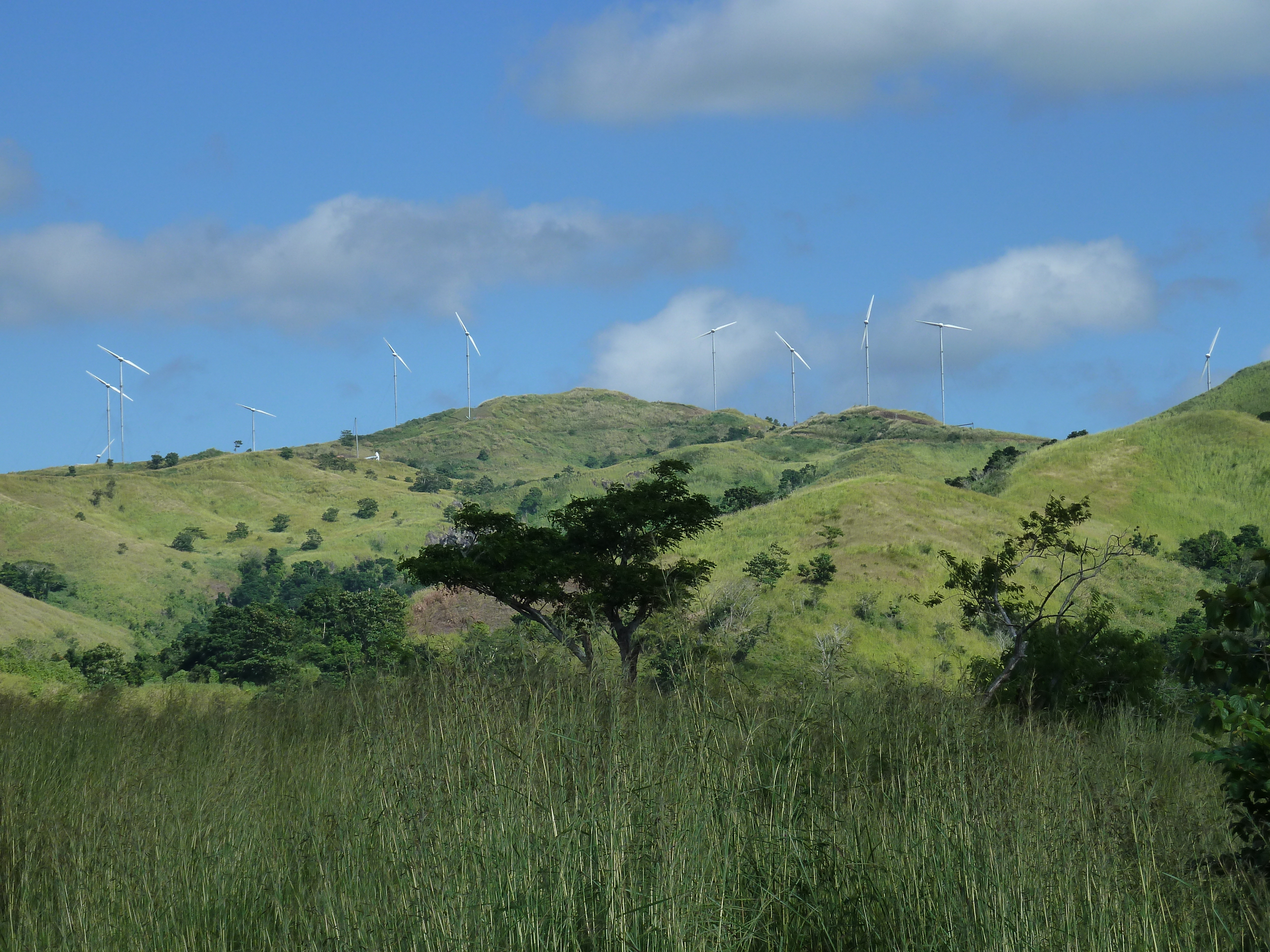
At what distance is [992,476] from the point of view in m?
73.8

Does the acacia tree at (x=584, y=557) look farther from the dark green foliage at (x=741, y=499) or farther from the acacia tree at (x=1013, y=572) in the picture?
the dark green foliage at (x=741, y=499)

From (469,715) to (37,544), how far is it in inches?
3778

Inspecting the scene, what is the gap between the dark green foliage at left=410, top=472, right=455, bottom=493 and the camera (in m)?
131

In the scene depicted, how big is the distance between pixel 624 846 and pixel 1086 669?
52.0 ft

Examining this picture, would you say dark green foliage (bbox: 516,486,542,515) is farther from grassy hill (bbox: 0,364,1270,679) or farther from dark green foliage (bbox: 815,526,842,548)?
dark green foliage (bbox: 815,526,842,548)

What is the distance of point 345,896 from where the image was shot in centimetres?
479

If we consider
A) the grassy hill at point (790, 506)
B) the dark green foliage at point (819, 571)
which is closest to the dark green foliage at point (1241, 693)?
the grassy hill at point (790, 506)

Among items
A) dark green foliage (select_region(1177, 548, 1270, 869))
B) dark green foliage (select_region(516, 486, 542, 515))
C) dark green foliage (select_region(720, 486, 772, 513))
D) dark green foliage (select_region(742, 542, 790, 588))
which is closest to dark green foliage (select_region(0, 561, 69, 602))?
dark green foliage (select_region(516, 486, 542, 515))

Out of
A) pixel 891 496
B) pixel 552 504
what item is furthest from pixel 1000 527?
pixel 552 504

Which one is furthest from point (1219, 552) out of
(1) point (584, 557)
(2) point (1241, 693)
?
(2) point (1241, 693)

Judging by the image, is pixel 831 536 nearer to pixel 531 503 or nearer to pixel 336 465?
pixel 531 503

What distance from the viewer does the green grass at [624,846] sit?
4.51 meters

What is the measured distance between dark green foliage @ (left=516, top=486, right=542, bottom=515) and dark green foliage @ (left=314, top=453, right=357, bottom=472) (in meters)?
27.7

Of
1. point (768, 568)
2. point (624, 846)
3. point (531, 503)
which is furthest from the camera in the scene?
point (531, 503)
